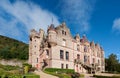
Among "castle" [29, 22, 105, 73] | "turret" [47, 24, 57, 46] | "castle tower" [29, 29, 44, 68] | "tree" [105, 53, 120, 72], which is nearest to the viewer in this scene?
"turret" [47, 24, 57, 46]

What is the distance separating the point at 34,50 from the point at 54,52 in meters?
6.63

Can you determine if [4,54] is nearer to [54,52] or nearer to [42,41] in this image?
[42,41]

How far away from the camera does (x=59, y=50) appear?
49.4 meters

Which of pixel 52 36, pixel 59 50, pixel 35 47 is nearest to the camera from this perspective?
pixel 52 36

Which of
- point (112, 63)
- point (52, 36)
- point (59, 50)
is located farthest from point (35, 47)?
point (112, 63)

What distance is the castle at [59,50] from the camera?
47844 millimetres

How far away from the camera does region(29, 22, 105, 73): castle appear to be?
157 ft

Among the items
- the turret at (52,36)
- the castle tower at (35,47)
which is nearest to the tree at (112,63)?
the turret at (52,36)

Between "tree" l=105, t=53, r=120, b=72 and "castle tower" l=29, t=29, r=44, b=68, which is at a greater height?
"castle tower" l=29, t=29, r=44, b=68

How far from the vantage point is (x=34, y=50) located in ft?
167

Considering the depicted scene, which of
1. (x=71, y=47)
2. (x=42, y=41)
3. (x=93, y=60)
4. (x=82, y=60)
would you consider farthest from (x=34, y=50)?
(x=93, y=60)

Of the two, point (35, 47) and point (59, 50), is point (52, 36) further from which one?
point (35, 47)

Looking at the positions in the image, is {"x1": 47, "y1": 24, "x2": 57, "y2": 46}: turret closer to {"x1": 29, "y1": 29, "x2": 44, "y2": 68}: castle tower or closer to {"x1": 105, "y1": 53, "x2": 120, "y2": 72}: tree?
{"x1": 29, "y1": 29, "x2": 44, "y2": 68}: castle tower

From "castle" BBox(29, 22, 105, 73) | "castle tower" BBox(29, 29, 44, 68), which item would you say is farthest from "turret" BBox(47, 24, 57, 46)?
"castle tower" BBox(29, 29, 44, 68)
